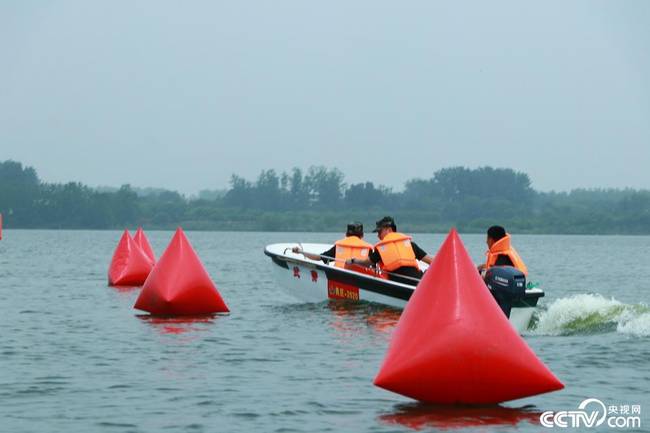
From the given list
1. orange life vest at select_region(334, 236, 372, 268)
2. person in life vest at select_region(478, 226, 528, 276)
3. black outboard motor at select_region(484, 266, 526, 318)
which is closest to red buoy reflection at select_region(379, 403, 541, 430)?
black outboard motor at select_region(484, 266, 526, 318)

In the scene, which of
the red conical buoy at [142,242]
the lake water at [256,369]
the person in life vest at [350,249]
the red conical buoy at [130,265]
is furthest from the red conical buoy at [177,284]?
the red conical buoy at [142,242]

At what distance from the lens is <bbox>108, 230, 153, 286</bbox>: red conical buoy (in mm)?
28797

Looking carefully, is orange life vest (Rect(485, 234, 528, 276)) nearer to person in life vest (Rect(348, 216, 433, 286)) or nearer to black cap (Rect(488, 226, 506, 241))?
black cap (Rect(488, 226, 506, 241))

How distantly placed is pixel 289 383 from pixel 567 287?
24.3 metres

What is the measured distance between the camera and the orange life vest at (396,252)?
62.2 feet

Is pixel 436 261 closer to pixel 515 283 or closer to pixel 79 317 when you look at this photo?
pixel 515 283

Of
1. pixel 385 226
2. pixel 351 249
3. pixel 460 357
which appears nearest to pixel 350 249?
pixel 351 249

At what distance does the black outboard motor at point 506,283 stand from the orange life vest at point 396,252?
388 centimetres

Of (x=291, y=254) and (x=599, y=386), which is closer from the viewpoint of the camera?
(x=599, y=386)

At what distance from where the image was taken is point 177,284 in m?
18.9

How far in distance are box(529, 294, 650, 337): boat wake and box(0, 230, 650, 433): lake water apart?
31 millimetres

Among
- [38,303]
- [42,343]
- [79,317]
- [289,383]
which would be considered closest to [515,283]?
[289,383]

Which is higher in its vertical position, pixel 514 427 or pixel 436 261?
pixel 436 261

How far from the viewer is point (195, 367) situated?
13.8 m
